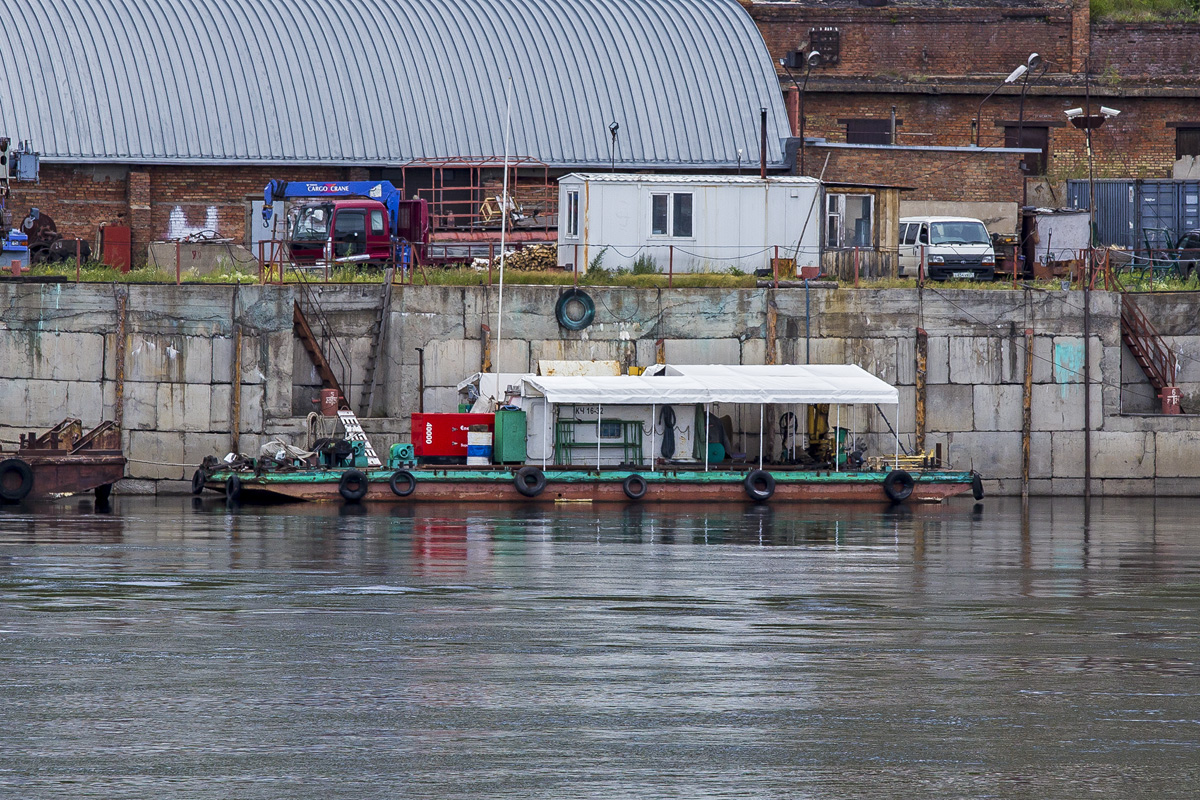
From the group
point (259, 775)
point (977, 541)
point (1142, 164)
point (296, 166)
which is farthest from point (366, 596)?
point (1142, 164)

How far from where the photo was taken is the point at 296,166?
46.4 m

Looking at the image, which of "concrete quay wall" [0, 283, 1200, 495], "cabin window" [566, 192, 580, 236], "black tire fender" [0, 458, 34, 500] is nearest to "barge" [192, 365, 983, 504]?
"concrete quay wall" [0, 283, 1200, 495]

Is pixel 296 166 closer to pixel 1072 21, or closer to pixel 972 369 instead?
pixel 972 369

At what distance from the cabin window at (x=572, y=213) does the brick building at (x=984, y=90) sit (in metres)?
10.2

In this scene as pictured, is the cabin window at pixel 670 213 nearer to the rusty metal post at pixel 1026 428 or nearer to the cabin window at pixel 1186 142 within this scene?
the rusty metal post at pixel 1026 428

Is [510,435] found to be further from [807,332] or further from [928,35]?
[928,35]

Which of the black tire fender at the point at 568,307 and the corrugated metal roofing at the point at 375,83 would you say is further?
the corrugated metal roofing at the point at 375,83

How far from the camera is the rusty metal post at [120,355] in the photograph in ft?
116

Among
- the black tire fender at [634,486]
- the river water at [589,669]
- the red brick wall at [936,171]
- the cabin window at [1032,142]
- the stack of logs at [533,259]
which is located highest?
the cabin window at [1032,142]

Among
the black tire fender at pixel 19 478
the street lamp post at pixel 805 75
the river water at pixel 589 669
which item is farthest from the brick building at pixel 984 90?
the black tire fender at pixel 19 478

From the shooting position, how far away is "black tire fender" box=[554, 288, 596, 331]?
121ft

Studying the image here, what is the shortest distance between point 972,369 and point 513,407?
10.6 meters

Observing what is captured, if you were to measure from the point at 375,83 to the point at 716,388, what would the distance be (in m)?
18.9

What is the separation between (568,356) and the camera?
37.1 meters
